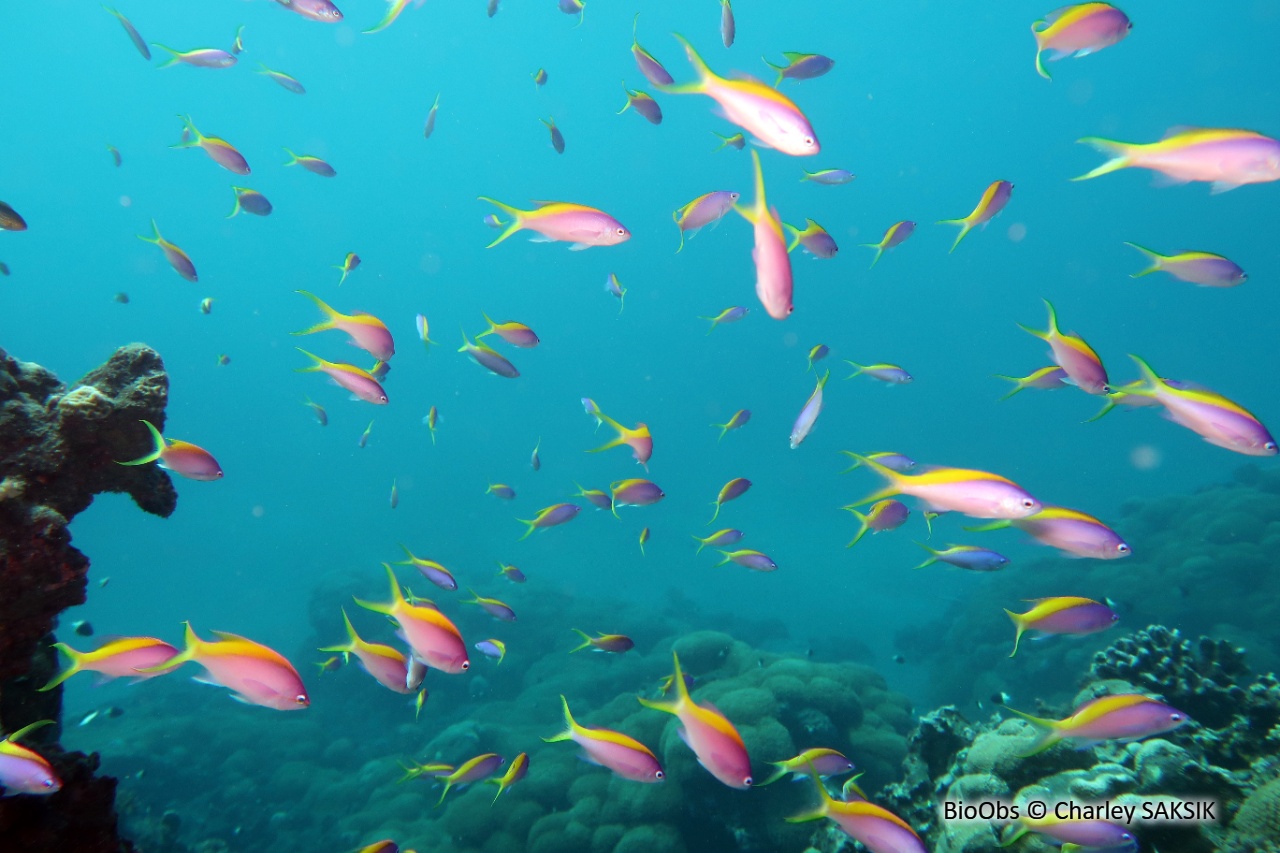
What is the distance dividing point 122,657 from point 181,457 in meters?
1.34

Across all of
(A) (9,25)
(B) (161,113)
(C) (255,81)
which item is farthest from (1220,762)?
(B) (161,113)

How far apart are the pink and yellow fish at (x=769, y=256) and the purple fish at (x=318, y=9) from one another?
4.97m

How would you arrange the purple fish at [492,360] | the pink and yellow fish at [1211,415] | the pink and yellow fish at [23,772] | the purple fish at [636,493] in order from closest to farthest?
the pink and yellow fish at [23,772] < the pink and yellow fish at [1211,415] < the purple fish at [636,493] < the purple fish at [492,360]

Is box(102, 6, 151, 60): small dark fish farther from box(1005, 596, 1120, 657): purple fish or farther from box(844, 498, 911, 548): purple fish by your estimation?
box(1005, 596, 1120, 657): purple fish

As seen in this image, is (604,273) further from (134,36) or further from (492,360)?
(492,360)

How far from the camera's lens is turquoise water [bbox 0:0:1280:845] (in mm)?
53312

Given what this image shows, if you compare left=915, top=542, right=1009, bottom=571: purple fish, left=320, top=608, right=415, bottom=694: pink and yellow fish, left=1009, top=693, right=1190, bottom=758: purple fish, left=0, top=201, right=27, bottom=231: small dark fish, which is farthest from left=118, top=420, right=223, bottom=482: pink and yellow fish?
left=915, top=542, right=1009, bottom=571: purple fish

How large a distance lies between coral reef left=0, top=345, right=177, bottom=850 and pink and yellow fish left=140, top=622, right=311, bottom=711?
2.25 feet

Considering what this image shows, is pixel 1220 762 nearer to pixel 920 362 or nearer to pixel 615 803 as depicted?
pixel 615 803

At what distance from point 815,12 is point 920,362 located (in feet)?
157

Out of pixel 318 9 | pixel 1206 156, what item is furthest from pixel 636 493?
pixel 318 9

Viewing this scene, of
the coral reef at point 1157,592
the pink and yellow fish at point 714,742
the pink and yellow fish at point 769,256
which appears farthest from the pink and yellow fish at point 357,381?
the coral reef at point 1157,592

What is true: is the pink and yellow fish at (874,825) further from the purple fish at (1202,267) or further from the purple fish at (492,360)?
the purple fish at (492,360)

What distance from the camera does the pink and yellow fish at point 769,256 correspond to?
2.55 m
